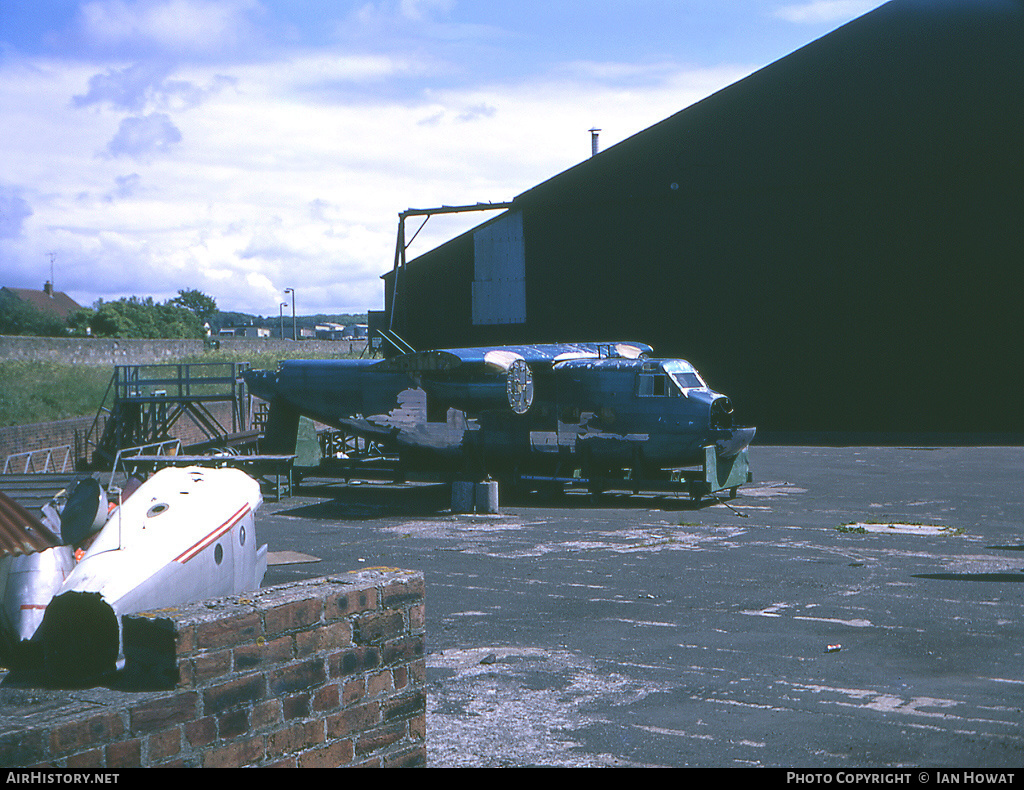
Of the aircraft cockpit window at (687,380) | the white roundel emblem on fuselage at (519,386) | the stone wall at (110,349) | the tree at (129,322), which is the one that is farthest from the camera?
the tree at (129,322)

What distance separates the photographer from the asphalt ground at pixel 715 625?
6918 millimetres

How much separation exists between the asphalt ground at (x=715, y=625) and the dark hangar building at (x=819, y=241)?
14450mm

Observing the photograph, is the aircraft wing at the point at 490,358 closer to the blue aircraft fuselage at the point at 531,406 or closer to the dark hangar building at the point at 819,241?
the blue aircraft fuselage at the point at 531,406

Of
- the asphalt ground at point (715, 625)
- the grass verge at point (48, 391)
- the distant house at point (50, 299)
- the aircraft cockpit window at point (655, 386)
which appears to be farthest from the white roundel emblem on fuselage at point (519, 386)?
the distant house at point (50, 299)

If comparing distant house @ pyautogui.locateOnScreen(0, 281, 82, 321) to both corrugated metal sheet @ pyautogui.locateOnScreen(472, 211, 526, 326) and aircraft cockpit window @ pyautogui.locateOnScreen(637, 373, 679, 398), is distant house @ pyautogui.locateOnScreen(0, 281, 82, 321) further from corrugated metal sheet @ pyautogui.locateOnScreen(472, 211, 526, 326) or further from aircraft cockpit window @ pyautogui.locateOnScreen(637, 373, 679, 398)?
aircraft cockpit window @ pyautogui.locateOnScreen(637, 373, 679, 398)

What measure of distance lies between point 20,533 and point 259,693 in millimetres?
5427

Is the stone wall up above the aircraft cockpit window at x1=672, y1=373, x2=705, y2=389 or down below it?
above

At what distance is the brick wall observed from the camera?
3.54 meters

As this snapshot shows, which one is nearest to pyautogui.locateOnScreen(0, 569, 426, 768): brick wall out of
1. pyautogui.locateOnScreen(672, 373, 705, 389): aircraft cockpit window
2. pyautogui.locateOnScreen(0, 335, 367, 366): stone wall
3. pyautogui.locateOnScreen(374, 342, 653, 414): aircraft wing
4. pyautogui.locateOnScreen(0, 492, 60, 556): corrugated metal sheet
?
pyautogui.locateOnScreen(0, 492, 60, 556): corrugated metal sheet

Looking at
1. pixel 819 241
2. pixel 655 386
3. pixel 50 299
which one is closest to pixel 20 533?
pixel 655 386

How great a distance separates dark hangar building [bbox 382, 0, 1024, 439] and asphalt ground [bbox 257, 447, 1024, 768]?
14.5 m

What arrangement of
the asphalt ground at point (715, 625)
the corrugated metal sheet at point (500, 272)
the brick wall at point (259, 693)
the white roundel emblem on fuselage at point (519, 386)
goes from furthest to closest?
the corrugated metal sheet at point (500, 272), the white roundel emblem on fuselage at point (519, 386), the asphalt ground at point (715, 625), the brick wall at point (259, 693)

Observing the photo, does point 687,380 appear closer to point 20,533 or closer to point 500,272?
point 20,533

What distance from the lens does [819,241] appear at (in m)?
34.8
